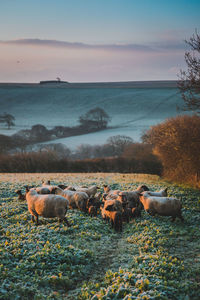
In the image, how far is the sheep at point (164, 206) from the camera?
1391 centimetres

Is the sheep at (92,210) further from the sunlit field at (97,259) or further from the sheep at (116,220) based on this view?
the sheep at (116,220)

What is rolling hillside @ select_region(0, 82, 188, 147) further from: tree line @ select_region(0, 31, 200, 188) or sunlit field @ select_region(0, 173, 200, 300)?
sunlit field @ select_region(0, 173, 200, 300)

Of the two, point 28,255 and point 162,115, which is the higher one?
point 162,115

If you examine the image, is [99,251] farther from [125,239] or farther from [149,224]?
[149,224]

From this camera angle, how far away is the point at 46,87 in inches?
5472

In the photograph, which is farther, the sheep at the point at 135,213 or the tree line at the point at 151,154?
the tree line at the point at 151,154

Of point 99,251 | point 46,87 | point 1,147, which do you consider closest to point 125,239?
point 99,251

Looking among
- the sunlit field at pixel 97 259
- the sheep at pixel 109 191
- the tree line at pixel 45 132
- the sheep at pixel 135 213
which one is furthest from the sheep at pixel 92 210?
the tree line at pixel 45 132

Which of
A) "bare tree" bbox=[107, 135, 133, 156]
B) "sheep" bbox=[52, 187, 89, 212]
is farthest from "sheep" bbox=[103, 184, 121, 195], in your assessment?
"bare tree" bbox=[107, 135, 133, 156]

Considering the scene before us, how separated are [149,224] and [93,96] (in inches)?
4743

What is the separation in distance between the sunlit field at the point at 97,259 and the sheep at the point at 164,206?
56 centimetres

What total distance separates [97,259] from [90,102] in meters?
118

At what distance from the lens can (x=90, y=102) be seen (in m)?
125

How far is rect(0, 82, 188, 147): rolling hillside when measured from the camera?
10412cm
